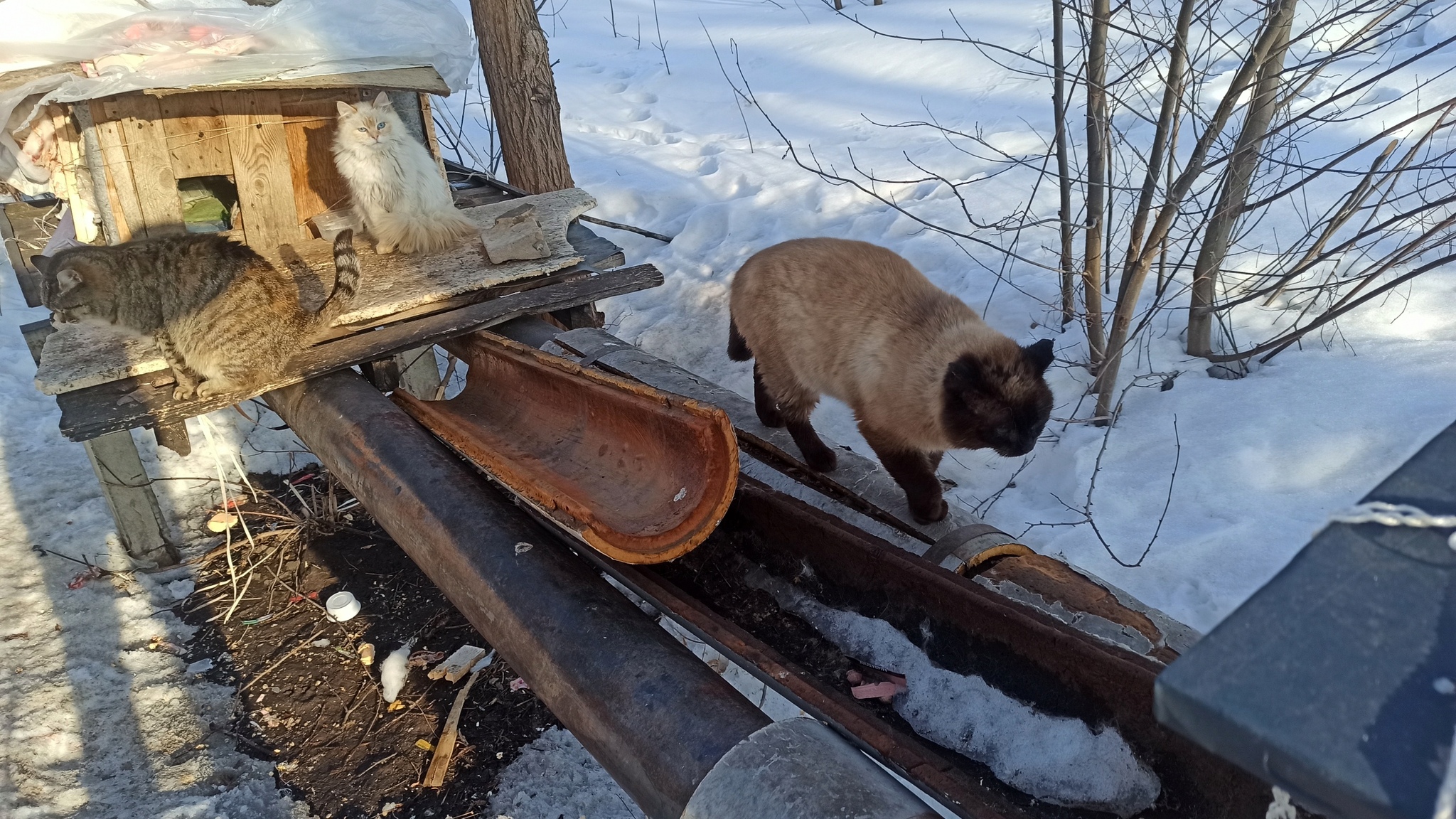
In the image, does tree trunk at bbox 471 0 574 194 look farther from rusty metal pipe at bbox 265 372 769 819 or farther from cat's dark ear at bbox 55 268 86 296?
rusty metal pipe at bbox 265 372 769 819

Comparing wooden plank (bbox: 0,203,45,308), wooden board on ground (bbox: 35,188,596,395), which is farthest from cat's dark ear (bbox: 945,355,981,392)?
wooden plank (bbox: 0,203,45,308)

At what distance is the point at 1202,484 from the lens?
401 centimetres

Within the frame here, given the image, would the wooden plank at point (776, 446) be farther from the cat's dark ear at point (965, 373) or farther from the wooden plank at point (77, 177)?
the wooden plank at point (77, 177)

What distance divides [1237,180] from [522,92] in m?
4.61

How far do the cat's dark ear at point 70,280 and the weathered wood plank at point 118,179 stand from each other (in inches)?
34.9

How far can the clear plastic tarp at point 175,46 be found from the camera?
4.14 m

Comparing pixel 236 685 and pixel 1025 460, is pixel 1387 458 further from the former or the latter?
pixel 236 685

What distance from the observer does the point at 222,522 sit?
4.80 meters

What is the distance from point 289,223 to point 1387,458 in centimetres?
608

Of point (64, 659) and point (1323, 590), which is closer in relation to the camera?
point (1323, 590)

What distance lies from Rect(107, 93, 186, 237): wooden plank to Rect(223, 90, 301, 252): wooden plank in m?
0.33

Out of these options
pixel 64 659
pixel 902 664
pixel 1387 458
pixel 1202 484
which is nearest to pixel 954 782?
pixel 902 664

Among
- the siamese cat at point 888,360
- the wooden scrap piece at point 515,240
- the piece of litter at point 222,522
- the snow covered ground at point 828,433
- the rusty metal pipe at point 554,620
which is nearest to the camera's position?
the rusty metal pipe at point 554,620

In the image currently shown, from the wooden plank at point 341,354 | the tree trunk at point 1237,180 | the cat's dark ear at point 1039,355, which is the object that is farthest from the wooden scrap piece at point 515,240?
the tree trunk at point 1237,180
